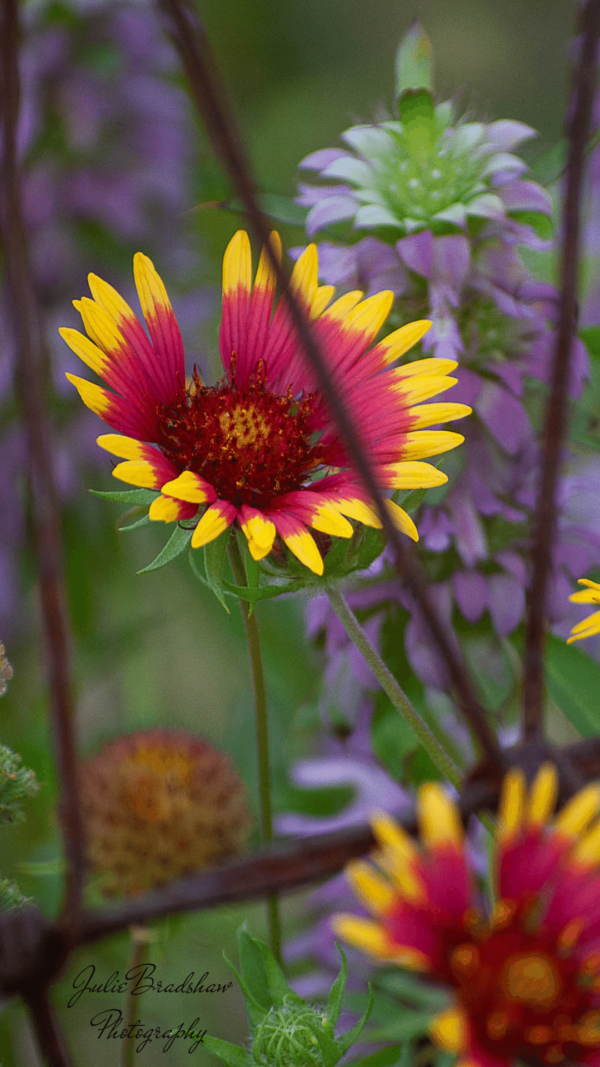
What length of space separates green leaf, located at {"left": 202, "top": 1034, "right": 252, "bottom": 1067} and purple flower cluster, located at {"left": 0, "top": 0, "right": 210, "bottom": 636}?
0.43 metres

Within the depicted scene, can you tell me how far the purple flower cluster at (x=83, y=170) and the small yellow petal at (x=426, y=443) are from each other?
44 cm

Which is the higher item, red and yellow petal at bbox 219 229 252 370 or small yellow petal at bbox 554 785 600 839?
red and yellow petal at bbox 219 229 252 370

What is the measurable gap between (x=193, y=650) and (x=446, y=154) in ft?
1.87

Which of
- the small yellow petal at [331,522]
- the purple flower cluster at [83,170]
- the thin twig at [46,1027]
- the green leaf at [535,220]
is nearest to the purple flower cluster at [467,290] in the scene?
the green leaf at [535,220]

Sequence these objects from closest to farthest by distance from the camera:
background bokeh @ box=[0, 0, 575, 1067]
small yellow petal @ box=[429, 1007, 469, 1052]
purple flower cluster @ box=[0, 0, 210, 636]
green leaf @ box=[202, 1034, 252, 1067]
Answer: small yellow petal @ box=[429, 1007, 469, 1052] → green leaf @ box=[202, 1034, 252, 1067] → background bokeh @ box=[0, 0, 575, 1067] → purple flower cluster @ box=[0, 0, 210, 636]

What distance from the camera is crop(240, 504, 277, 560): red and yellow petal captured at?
189mm

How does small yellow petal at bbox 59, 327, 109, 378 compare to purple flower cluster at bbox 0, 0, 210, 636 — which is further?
purple flower cluster at bbox 0, 0, 210, 636

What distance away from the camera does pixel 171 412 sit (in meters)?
0.24

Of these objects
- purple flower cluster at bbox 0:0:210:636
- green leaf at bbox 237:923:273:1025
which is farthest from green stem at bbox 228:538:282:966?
purple flower cluster at bbox 0:0:210:636

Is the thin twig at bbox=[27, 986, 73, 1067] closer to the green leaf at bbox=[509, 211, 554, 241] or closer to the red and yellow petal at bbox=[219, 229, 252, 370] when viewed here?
the red and yellow petal at bbox=[219, 229, 252, 370]

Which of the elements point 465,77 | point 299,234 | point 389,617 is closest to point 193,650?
point 299,234

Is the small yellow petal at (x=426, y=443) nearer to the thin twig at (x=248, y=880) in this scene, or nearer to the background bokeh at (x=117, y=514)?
the thin twig at (x=248, y=880)

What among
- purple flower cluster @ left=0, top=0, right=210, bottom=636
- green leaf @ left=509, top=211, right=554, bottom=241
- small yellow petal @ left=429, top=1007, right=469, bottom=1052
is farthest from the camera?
purple flower cluster @ left=0, top=0, right=210, bottom=636

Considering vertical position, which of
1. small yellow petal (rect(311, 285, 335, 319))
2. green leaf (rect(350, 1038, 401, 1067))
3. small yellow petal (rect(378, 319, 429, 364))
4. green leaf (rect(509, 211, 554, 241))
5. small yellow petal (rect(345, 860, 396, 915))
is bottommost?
green leaf (rect(350, 1038, 401, 1067))
